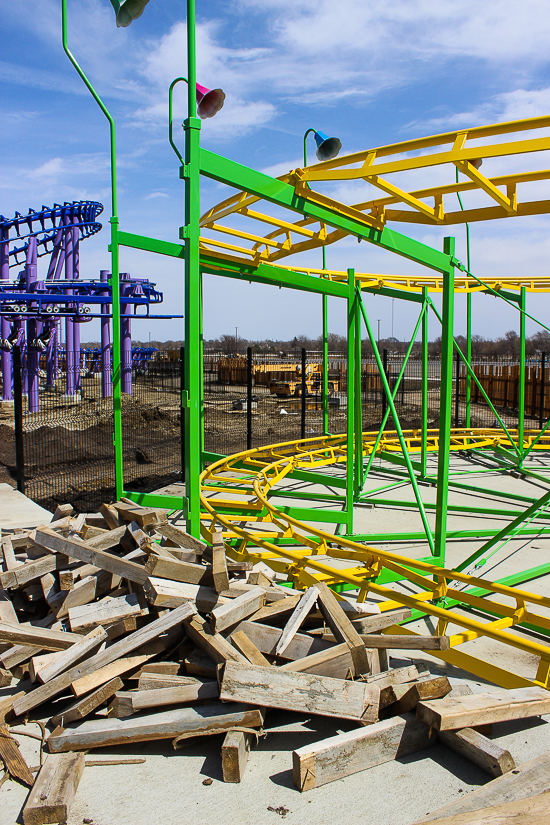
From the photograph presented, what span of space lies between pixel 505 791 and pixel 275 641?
4.72 ft

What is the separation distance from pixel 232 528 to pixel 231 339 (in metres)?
93.0

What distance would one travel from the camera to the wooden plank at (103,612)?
12.2 feet

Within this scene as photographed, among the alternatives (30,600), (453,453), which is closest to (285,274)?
(30,600)

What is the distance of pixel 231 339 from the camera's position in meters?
97.2

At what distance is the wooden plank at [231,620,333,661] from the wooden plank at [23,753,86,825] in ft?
3.62

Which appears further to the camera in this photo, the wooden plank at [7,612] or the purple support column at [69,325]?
the purple support column at [69,325]

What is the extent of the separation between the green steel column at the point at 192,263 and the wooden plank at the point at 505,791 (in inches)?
104

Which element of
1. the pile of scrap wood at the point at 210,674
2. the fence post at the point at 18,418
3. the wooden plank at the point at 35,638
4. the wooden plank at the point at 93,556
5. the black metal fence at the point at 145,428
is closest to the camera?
the pile of scrap wood at the point at 210,674

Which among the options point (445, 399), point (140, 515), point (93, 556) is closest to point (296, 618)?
point (93, 556)

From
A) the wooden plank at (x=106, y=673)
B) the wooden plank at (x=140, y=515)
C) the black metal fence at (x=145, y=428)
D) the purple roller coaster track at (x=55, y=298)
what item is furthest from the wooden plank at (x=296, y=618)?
the purple roller coaster track at (x=55, y=298)

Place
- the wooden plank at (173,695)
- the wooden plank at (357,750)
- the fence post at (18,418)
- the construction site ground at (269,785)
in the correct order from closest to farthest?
the construction site ground at (269,785) → the wooden plank at (357,750) → the wooden plank at (173,695) → the fence post at (18,418)

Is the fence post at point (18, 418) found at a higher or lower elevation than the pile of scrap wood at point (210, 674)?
higher

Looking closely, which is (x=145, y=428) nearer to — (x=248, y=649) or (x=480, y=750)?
(x=248, y=649)

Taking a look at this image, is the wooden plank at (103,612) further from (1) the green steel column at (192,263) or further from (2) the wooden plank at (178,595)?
(1) the green steel column at (192,263)
